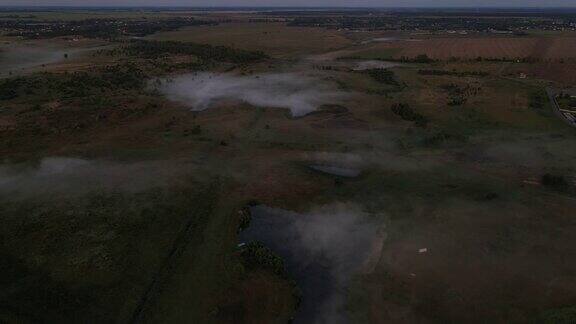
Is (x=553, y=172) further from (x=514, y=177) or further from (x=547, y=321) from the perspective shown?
(x=547, y=321)

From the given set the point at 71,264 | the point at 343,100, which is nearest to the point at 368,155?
the point at 343,100

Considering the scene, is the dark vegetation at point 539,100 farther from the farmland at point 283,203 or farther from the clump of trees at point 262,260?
the clump of trees at point 262,260

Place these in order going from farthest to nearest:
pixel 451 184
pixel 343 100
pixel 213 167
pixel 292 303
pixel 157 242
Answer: pixel 343 100 → pixel 213 167 → pixel 451 184 → pixel 157 242 → pixel 292 303

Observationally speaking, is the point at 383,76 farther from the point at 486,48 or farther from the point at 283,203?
the point at 486,48

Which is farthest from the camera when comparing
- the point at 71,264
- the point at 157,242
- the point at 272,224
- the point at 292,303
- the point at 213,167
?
the point at 213,167

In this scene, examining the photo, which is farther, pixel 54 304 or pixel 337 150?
pixel 337 150

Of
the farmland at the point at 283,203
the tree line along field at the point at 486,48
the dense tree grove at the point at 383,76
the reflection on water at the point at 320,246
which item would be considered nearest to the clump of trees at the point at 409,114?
the farmland at the point at 283,203

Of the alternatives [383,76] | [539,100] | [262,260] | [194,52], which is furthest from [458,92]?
[194,52]
